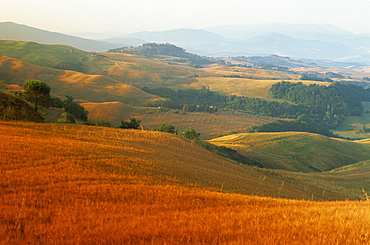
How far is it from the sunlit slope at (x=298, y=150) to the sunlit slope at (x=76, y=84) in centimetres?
6506

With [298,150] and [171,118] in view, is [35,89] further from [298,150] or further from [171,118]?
[171,118]

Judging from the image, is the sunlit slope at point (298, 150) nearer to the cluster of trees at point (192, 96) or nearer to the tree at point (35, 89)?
the tree at point (35, 89)

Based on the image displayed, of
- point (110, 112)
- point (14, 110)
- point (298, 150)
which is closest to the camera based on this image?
point (14, 110)

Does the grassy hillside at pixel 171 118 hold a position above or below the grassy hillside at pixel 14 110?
below

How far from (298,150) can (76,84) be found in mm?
99017

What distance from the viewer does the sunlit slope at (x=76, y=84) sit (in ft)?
406

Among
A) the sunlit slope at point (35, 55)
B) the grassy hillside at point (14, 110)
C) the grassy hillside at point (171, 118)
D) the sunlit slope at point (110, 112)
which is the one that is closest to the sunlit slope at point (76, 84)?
the grassy hillside at point (171, 118)

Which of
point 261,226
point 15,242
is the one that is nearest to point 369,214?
point 261,226

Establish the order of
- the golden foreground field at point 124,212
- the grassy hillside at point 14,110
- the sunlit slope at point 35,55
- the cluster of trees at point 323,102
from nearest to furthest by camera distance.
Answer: the golden foreground field at point 124,212, the grassy hillside at point 14,110, the cluster of trees at point 323,102, the sunlit slope at point 35,55

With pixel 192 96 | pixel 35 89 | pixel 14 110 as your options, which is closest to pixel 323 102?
pixel 192 96

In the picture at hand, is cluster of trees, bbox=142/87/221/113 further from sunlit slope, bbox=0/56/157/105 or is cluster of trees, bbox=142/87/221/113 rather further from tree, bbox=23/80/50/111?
tree, bbox=23/80/50/111

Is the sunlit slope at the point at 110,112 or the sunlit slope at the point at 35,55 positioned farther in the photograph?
the sunlit slope at the point at 35,55

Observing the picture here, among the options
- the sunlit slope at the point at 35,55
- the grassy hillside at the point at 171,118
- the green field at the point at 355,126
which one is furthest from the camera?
the sunlit slope at the point at 35,55

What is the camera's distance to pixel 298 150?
7419 centimetres
